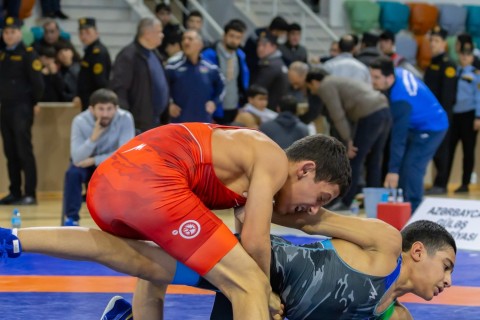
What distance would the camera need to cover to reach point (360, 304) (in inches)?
165

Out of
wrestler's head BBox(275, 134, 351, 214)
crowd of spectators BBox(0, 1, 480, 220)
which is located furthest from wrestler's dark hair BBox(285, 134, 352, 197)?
crowd of spectators BBox(0, 1, 480, 220)

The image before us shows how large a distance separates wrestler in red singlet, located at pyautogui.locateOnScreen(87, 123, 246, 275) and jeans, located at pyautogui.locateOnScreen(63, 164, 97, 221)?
3801 mm

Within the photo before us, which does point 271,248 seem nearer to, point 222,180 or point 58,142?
point 222,180

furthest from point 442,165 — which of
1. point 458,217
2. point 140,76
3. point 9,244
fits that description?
point 9,244

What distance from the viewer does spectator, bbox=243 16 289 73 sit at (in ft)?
37.8

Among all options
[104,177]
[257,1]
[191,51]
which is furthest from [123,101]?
[257,1]

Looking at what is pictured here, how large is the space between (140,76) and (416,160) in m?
2.35

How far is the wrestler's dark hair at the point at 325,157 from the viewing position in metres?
4.14

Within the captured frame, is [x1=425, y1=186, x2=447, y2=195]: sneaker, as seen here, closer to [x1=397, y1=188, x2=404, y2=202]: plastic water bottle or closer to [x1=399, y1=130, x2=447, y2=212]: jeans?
[x1=399, y1=130, x2=447, y2=212]: jeans

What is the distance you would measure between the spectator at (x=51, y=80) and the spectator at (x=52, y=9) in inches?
70.9

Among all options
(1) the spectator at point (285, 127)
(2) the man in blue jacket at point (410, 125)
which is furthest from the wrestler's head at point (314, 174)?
(1) the spectator at point (285, 127)

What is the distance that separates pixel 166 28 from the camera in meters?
12.0

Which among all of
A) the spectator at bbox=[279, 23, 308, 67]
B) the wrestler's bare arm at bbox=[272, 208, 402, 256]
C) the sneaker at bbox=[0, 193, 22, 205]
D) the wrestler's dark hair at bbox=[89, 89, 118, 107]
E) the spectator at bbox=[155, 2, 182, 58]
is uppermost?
the wrestler's bare arm at bbox=[272, 208, 402, 256]

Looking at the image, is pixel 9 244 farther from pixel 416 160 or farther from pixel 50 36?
pixel 50 36
